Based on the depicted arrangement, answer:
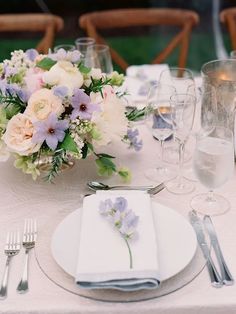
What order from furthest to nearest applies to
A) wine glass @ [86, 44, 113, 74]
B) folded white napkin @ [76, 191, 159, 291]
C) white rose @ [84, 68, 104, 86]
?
1. wine glass @ [86, 44, 113, 74]
2. white rose @ [84, 68, 104, 86]
3. folded white napkin @ [76, 191, 159, 291]

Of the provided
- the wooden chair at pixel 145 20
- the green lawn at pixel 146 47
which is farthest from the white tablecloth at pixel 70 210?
the green lawn at pixel 146 47

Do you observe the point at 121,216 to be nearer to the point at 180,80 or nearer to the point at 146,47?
the point at 180,80

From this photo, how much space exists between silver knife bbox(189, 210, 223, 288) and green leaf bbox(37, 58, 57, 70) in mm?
462

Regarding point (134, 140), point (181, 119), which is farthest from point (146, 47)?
point (181, 119)

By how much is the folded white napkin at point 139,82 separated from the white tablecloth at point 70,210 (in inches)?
6.9

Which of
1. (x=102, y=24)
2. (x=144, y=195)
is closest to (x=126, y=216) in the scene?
(x=144, y=195)

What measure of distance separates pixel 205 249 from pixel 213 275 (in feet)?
0.22

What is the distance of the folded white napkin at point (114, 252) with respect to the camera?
2.63 ft

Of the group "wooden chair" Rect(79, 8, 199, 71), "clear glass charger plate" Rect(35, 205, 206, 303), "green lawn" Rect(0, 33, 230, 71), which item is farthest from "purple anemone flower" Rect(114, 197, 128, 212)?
"green lawn" Rect(0, 33, 230, 71)

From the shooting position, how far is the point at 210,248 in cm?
93

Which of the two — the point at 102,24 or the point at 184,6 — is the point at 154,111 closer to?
the point at 102,24

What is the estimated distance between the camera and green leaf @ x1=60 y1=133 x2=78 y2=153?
1.04 metres

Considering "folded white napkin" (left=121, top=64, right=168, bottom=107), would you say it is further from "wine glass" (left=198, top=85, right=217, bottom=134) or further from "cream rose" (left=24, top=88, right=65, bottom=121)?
"cream rose" (left=24, top=88, right=65, bottom=121)

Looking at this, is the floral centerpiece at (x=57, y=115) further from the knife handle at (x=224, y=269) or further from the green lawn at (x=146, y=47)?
the green lawn at (x=146, y=47)
